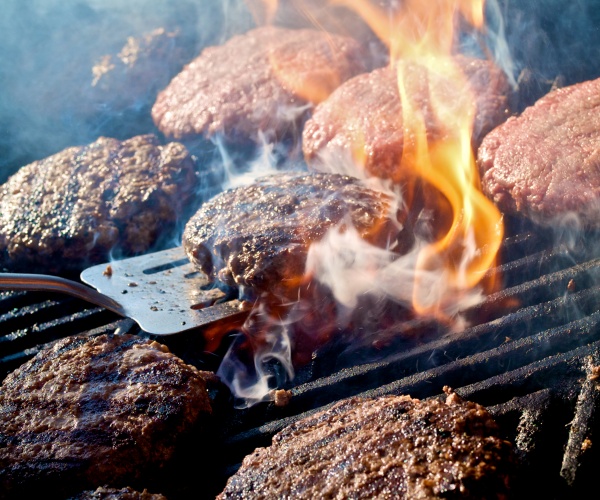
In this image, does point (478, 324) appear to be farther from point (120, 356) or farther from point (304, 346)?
point (120, 356)

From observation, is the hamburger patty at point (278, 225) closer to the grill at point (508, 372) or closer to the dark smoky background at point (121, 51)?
the grill at point (508, 372)

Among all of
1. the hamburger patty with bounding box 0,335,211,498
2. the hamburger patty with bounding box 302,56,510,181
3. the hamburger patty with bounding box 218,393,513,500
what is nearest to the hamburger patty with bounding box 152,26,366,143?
the hamburger patty with bounding box 302,56,510,181

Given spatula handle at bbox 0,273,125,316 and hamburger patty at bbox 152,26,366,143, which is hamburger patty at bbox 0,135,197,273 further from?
spatula handle at bbox 0,273,125,316

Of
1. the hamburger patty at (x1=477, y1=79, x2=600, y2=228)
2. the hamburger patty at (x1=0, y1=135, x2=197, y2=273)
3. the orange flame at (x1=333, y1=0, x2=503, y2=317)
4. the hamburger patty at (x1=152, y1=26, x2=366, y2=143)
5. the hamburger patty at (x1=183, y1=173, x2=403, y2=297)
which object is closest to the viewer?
the hamburger patty at (x1=183, y1=173, x2=403, y2=297)

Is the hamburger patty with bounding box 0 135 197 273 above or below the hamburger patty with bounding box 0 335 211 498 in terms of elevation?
above

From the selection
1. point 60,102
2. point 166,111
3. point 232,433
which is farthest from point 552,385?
point 60,102

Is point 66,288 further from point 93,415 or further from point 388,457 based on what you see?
point 388,457
